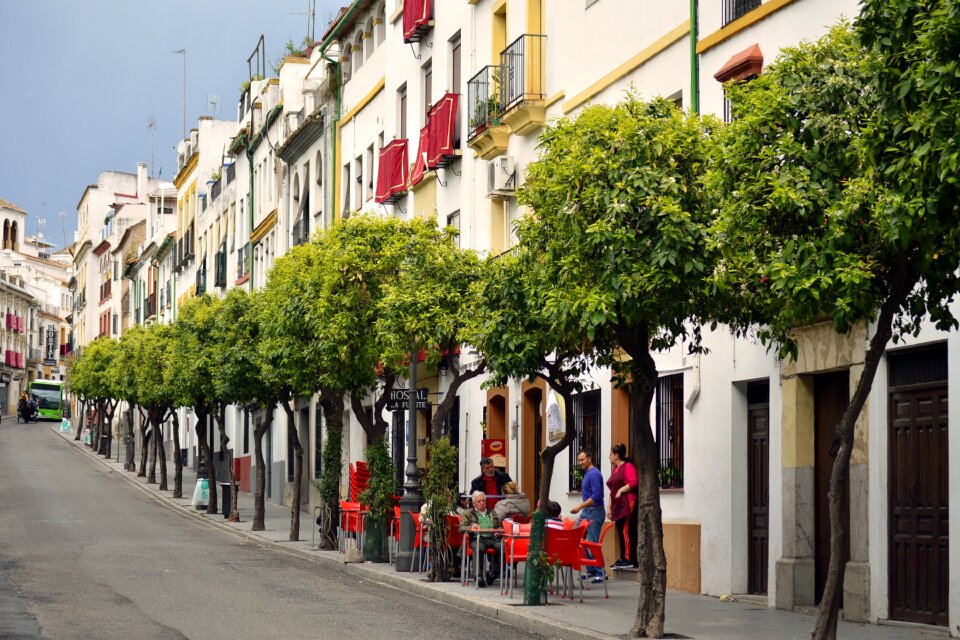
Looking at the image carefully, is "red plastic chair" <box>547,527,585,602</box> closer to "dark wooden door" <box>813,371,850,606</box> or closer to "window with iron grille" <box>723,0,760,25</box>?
"dark wooden door" <box>813,371,850,606</box>

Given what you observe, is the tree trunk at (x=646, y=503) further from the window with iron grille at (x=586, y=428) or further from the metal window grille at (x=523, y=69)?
the metal window grille at (x=523, y=69)

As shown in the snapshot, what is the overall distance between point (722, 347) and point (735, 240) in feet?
25.0

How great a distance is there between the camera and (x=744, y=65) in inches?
721

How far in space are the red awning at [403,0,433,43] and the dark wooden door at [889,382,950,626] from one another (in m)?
19.4


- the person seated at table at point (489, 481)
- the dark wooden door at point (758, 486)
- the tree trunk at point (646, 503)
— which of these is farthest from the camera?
the person seated at table at point (489, 481)

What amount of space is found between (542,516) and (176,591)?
16.8ft

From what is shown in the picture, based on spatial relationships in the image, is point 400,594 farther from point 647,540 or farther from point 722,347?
point 647,540

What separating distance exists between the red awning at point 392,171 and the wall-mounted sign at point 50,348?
119m

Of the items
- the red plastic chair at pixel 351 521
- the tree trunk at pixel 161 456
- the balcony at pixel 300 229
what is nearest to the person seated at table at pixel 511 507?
the red plastic chair at pixel 351 521

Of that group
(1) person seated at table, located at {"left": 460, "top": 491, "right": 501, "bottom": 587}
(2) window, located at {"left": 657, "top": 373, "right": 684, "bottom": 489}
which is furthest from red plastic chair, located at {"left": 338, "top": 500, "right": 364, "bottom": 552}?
(2) window, located at {"left": 657, "top": 373, "right": 684, "bottom": 489}

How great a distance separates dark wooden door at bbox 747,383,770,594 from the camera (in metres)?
18.8

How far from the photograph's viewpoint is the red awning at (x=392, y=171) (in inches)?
1362

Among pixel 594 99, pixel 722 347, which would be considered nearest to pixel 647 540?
pixel 722 347

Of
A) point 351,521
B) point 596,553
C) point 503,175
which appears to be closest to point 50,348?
point 351,521
